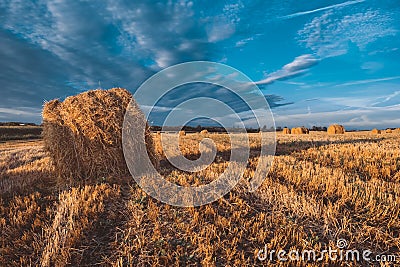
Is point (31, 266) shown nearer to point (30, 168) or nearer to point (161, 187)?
point (161, 187)

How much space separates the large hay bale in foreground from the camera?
758 cm

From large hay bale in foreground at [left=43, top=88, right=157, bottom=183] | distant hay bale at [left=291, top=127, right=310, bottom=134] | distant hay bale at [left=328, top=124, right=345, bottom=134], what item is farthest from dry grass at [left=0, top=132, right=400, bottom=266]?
distant hay bale at [left=291, top=127, right=310, bottom=134]

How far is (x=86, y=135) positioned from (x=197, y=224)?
A: 4968 millimetres

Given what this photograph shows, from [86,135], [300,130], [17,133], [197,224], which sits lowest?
[197,224]

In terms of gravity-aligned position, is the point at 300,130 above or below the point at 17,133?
above

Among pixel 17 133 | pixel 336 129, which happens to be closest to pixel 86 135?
pixel 336 129

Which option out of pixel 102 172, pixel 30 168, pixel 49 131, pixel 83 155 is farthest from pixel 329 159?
pixel 30 168

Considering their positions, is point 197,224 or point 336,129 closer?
point 197,224

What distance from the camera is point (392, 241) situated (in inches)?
145

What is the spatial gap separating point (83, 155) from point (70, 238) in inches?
169

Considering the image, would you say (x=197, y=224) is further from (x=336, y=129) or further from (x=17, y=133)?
(x=17, y=133)

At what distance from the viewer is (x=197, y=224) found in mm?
4242

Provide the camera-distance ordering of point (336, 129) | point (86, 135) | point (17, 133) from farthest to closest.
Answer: point (17, 133) < point (336, 129) < point (86, 135)

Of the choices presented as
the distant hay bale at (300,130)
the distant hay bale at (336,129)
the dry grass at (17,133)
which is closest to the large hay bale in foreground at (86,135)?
the distant hay bale at (336,129)
